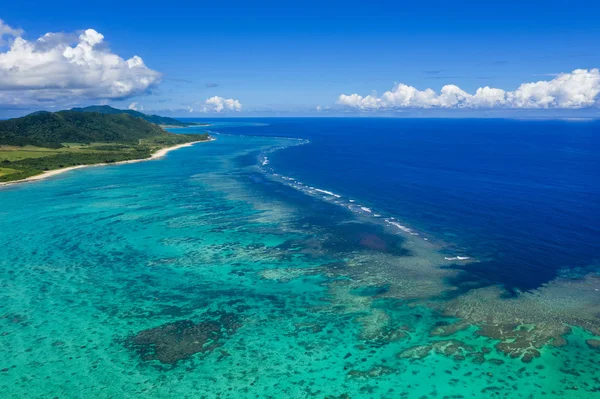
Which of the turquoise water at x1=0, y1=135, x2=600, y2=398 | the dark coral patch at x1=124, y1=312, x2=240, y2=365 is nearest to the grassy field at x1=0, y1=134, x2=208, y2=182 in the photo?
the turquoise water at x1=0, y1=135, x2=600, y2=398

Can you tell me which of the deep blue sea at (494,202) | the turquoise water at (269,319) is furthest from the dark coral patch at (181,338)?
the deep blue sea at (494,202)

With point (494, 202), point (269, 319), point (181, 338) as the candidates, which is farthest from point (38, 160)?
point (494, 202)

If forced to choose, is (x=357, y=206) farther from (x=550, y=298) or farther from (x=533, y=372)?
(x=533, y=372)

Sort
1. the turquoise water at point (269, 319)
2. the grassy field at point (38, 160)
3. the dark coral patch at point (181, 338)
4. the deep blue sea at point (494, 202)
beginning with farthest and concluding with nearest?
1. the grassy field at point (38, 160)
2. the deep blue sea at point (494, 202)
3. the dark coral patch at point (181, 338)
4. the turquoise water at point (269, 319)

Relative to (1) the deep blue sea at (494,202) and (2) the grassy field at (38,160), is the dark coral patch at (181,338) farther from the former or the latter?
(2) the grassy field at (38,160)

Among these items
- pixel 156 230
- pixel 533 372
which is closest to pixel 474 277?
pixel 533 372

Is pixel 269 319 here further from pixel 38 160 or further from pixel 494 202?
pixel 38 160

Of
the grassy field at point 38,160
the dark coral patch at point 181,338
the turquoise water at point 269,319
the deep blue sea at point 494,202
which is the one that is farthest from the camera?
the grassy field at point 38,160
